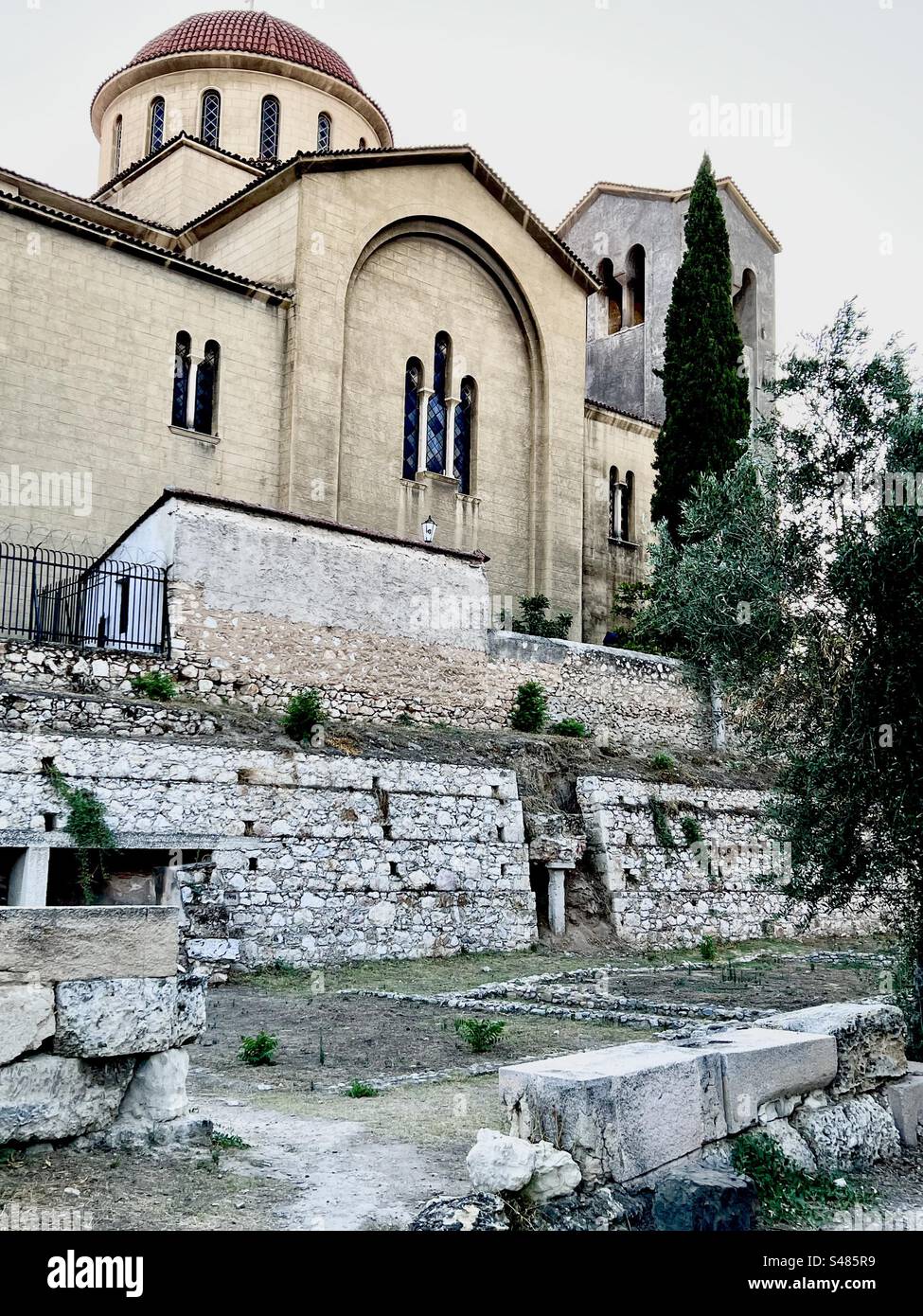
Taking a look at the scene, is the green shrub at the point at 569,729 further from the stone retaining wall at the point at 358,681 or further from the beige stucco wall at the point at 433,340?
the beige stucco wall at the point at 433,340

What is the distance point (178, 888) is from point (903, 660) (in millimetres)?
8199

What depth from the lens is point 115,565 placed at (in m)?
18.0

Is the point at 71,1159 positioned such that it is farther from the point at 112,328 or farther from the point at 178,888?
the point at 112,328

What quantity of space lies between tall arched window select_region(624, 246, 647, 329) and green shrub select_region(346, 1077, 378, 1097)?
35.7 meters

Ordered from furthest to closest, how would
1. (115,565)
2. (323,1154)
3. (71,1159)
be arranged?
(115,565)
(323,1154)
(71,1159)

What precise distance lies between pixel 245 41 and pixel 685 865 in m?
26.0

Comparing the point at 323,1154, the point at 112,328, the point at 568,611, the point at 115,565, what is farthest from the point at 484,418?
the point at 323,1154

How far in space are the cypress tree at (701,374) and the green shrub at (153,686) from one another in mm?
13697

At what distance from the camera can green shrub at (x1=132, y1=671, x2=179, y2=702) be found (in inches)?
588

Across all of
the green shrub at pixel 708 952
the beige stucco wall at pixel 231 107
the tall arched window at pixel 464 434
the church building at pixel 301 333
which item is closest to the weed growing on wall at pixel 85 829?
the church building at pixel 301 333

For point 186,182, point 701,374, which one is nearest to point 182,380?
point 186,182

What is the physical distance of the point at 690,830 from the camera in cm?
1828

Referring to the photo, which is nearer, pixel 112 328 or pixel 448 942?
pixel 448 942

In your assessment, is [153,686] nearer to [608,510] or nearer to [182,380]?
[182,380]
